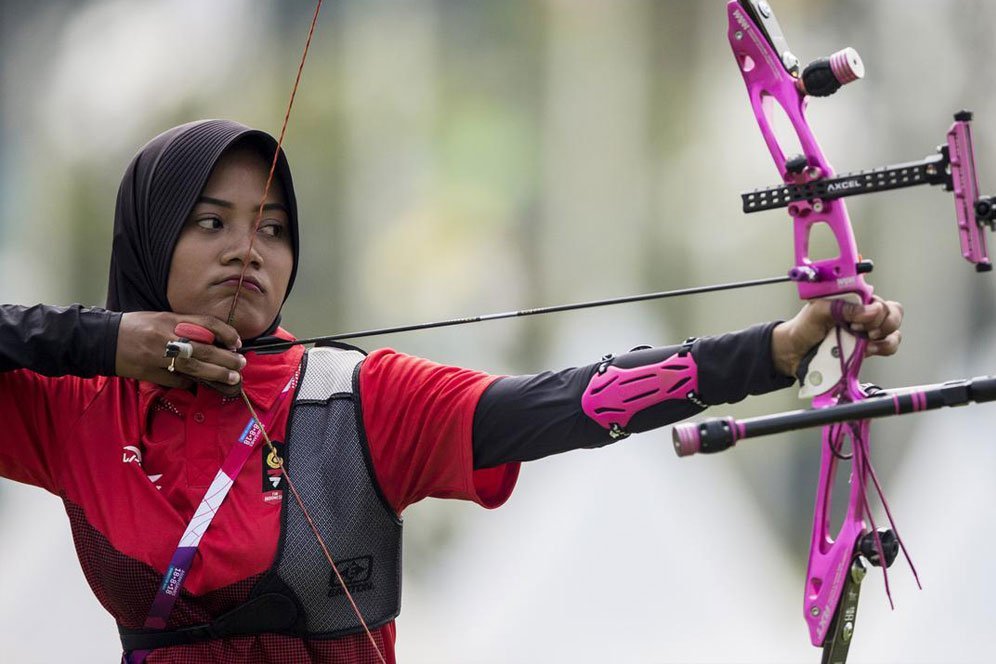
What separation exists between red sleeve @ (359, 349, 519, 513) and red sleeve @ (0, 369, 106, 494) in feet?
1.55

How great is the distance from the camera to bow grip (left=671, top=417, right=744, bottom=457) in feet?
4.60

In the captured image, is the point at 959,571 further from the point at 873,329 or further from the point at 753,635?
the point at 873,329

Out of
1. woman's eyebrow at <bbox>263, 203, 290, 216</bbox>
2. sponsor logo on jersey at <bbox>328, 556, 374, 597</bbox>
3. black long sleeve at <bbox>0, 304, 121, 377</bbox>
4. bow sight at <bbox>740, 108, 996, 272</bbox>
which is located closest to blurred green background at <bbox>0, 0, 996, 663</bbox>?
woman's eyebrow at <bbox>263, 203, 290, 216</bbox>

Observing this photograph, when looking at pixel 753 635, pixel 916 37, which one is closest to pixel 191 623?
pixel 753 635

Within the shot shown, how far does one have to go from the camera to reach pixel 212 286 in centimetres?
189

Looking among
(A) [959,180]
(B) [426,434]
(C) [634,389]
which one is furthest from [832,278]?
(B) [426,434]

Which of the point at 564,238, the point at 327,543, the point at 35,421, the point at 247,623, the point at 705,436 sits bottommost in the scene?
the point at 247,623

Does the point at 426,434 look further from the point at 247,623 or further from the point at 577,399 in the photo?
the point at 247,623

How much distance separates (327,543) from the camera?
1776 mm

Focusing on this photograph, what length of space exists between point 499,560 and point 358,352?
1.35 m

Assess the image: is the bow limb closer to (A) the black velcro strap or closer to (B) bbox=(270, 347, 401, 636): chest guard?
(B) bbox=(270, 347, 401, 636): chest guard

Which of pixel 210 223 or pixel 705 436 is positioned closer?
pixel 705 436

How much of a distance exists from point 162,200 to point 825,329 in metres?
1.05

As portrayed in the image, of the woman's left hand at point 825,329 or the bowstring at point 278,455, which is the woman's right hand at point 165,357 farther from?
the woman's left hand at point 825,329
